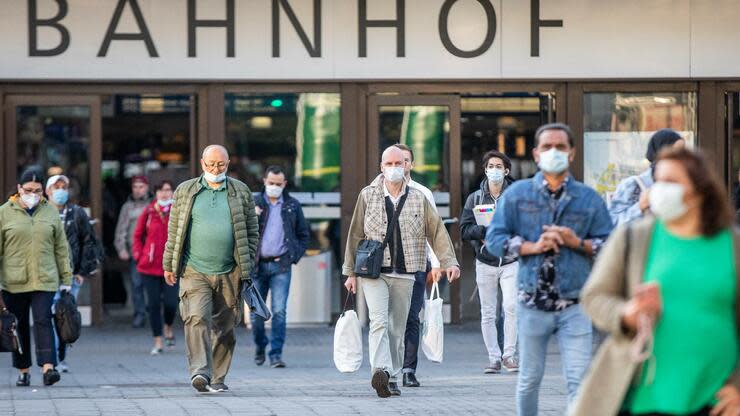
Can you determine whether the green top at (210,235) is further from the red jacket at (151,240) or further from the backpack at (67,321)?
the red jacket at (151,240)

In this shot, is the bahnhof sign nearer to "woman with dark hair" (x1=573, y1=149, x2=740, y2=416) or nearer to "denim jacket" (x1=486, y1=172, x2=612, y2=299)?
"denim jacket" (x1=486, y1=172, x2=612, y2=299)

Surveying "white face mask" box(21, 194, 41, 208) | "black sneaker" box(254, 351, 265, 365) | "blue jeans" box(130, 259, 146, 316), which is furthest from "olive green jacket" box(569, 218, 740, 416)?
"blue jeans" box(130, 259, 146, 316)

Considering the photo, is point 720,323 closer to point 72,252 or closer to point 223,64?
point 72,252

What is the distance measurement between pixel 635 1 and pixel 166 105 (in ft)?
18.3

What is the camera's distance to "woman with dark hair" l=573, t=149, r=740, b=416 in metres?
4.88

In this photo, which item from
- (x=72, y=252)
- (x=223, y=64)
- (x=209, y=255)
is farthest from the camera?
(x=223, y=64)

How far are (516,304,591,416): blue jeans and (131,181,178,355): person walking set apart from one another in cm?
794

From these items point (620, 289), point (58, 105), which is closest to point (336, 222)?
point (58, 105)

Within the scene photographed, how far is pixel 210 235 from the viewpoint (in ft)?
36.9

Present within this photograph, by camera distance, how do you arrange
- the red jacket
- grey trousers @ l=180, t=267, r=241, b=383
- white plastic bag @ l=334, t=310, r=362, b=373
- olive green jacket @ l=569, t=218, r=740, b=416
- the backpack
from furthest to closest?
the red jacket
the backpack
grey trousers @ l=180, t=267, r=241, b=383
white plastic bag @ l=334, t=310, r=362, b=373
olive green jacket @ l=569, t=218, r=740, b=416

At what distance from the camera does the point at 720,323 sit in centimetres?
491

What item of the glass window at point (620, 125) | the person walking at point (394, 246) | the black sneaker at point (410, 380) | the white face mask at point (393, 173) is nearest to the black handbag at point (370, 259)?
the person walking at point (394, 246)

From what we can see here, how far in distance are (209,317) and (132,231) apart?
648 cm

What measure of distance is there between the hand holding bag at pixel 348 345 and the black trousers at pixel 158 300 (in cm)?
421
